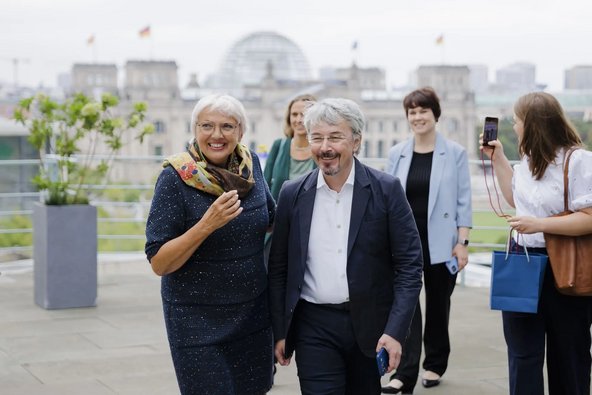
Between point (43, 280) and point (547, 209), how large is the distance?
4644 millimetres

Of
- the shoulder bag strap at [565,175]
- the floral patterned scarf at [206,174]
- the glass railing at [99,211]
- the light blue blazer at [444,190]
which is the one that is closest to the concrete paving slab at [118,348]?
the glass railing at [99,211]

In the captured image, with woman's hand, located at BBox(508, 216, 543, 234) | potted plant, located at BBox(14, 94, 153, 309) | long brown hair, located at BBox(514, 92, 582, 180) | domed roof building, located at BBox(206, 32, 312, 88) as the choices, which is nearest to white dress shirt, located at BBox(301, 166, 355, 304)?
woman's hand, located at BBox(508, 216, 543, 234)

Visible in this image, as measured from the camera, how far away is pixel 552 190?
390 centimetres

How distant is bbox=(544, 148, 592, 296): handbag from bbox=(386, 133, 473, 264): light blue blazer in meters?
1.27

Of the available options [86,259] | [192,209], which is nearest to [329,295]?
[192,209]

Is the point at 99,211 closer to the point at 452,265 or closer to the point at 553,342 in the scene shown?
the point at 452,265

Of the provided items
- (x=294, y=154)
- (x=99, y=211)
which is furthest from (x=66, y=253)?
(x=99, y=211)

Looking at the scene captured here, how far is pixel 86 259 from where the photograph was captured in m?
7.62

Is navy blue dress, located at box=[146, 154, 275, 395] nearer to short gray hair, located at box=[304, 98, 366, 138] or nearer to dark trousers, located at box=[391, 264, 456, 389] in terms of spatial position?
short gray hair, located at box=[304, 98, 366, 138]

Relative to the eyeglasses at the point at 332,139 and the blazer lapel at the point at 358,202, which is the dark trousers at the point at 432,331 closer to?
the blazer lapel at the point at 358,202

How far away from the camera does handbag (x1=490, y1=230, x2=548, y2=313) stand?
3.84 metres

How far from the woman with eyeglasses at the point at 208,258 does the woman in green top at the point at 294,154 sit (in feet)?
6.09

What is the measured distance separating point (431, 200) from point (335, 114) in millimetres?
2052

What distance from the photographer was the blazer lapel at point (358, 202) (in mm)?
3225
